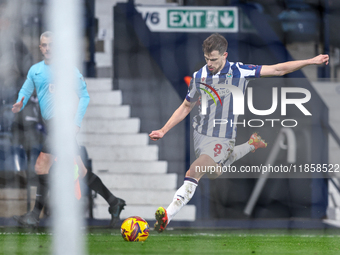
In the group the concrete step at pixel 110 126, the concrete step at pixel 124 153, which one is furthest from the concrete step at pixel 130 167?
the concrete step at pixel 110 126

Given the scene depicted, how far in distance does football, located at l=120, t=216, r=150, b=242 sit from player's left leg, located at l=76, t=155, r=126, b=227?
0.98 m

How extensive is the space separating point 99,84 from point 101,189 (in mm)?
1001

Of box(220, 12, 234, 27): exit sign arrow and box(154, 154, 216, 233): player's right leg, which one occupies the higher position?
box(220, 12, 234, 27): exit sign arrow

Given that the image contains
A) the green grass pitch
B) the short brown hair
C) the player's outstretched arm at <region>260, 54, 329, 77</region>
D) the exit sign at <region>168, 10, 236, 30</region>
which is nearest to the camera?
the green grass pitch

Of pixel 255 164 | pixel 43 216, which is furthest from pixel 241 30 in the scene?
pixel 43 216

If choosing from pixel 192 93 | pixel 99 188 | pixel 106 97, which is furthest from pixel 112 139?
pixel 192 93

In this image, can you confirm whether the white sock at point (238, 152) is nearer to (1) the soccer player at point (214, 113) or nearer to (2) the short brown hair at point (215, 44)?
(1) the soccer player at point (214, 113)

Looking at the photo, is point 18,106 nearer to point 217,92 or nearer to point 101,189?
point 101,189

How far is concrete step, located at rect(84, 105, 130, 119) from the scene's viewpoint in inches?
177

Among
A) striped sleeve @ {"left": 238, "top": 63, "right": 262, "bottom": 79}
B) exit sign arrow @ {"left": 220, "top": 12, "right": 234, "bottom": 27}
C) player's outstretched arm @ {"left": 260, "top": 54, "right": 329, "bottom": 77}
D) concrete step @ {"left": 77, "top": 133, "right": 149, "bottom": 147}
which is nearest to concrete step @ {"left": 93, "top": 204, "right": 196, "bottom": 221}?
concrete step @ {"left": 77, "top": 133, "right": 149, "bottom": 147}

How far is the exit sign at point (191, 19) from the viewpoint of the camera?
14.9 ft

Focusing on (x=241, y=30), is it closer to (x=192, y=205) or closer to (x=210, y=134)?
(x=210, y=134)

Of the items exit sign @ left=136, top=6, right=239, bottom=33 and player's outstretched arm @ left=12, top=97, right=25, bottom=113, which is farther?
exit sign @ left=136, top=6, right=239, bottom=33

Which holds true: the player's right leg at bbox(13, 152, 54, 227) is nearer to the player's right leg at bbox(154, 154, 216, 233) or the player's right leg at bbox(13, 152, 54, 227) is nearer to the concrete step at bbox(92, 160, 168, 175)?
the concrete step at bbox(92, 160, 168, 175)
